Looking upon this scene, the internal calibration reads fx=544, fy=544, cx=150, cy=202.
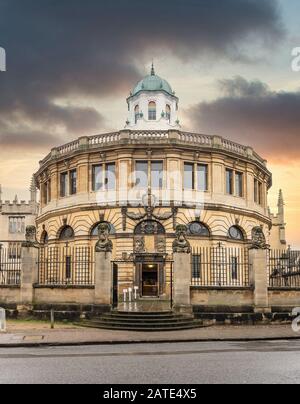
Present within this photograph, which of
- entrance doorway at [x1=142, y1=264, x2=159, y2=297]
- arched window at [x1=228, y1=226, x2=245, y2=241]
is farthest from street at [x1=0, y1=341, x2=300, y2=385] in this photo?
arched window at [x1=228, y1=226, x2=245, y2=241]

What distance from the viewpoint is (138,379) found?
10266 mm

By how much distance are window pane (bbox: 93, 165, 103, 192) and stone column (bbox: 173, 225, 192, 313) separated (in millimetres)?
17730

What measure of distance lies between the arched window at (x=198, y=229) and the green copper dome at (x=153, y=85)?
3184cm

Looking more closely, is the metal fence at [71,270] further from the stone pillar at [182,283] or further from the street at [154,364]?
the street at [154,364]

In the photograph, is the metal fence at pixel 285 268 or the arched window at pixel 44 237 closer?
the metal fence at pixel 285 268

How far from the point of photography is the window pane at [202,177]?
4266 cm

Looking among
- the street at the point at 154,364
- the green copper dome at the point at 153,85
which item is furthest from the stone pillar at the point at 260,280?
the green copper dome at the point at 153,85

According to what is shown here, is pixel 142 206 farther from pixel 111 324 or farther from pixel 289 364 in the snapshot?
pixel 289 364

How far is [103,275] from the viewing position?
990 inches

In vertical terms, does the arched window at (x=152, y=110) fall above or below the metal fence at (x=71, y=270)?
above

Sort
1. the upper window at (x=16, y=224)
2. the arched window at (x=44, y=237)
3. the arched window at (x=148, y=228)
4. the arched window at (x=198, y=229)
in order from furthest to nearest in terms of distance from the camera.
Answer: the upper window at (x=16, y=224) < the arched window at (x=44, y=237) < the arched window at (x=198, y=229) < the arched window at (x=148, y=228)

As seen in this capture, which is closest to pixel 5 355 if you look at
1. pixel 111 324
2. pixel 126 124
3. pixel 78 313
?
pixel 111 324

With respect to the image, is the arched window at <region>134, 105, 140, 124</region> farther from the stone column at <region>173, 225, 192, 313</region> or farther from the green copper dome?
the stone column at <region>173, 225, 192, 313</region>

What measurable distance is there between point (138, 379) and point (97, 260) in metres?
15.4
